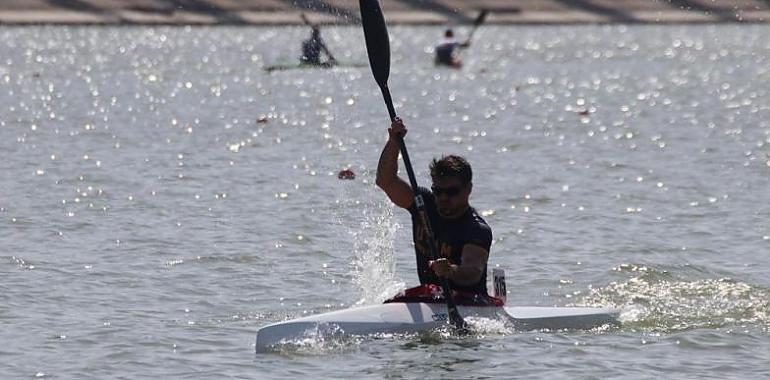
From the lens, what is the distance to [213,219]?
19297mm

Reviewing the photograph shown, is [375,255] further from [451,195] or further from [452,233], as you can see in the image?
[451,195]

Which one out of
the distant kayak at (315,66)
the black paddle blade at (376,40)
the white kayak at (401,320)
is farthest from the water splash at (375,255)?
the distant kayak at (315,66)

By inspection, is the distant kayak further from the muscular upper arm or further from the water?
the muscular upper arm

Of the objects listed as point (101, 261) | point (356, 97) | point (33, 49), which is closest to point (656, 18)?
point (33, 49)

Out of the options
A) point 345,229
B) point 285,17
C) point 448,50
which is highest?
point 285,17

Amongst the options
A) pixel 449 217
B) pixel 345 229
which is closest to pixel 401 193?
pixel 449 217

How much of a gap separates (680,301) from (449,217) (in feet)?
10.4

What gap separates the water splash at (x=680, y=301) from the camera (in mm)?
13523

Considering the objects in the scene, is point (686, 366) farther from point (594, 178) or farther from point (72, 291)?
point (594, 178)

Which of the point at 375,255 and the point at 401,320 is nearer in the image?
the point at 401,320

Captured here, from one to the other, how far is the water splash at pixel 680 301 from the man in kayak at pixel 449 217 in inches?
67.5

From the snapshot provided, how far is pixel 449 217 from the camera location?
12.3 metres

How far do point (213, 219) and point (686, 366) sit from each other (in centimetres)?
839

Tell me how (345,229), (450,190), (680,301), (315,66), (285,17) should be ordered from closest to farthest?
(450,190) → (680,301) → (345,229) → (315,66) → (285,17)
